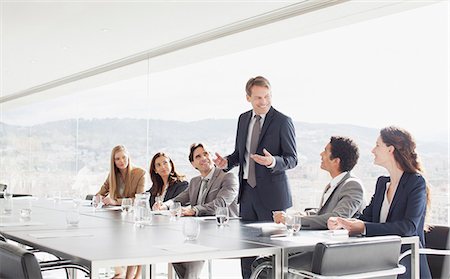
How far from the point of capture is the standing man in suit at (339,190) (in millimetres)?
3520

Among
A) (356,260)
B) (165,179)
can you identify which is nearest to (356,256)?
(356,260)

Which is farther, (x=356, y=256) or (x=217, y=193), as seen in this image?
(x=217, y=193)

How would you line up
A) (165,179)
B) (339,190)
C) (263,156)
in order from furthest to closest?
(165,179)
(263,156)
(339,190)

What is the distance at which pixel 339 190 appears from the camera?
3.64 metres

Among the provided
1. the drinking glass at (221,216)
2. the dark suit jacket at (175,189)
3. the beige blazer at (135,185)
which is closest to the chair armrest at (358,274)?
the drinking glass at (221,216)

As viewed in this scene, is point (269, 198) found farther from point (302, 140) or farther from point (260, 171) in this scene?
point (302, 140)

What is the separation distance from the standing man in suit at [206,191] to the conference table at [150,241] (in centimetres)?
50

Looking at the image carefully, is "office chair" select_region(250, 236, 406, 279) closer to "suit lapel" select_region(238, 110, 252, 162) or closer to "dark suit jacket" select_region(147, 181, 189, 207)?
"suit lapel" select_region(238, 110, 252, 162)

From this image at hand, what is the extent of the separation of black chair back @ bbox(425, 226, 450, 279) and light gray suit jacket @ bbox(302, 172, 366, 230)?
52 centimetres

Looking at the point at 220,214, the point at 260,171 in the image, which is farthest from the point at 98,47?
the point at 220,214

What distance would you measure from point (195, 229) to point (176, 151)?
5.05 m

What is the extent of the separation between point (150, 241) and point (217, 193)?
1936mm

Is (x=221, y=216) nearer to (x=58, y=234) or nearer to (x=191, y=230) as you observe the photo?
(x=191, y=230)

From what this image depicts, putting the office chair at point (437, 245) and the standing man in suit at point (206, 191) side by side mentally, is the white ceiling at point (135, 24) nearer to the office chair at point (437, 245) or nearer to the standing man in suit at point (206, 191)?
the standing man in suit at point (206, 191)
